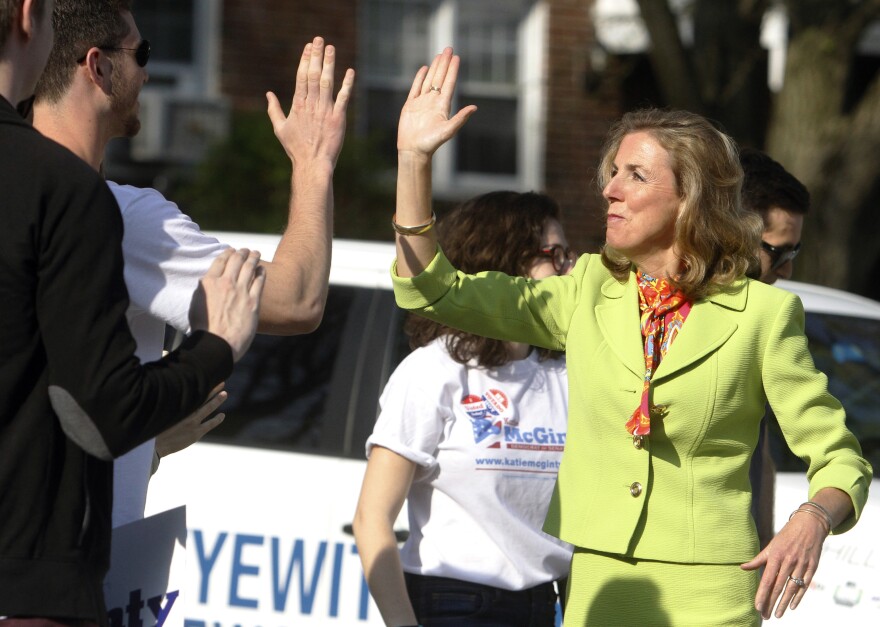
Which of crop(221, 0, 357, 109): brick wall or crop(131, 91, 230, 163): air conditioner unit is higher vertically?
crop(221, 0, 357, 109): brick wall

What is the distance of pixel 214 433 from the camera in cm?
443

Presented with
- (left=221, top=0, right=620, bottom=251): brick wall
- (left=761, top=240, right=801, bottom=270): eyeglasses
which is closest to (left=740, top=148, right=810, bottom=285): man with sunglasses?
(left=761, top=240, right=801, bottom=270): eyeglasses

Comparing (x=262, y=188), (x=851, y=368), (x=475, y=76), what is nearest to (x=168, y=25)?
(x=262, y=188)

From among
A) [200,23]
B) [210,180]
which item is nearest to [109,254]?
[210,180]

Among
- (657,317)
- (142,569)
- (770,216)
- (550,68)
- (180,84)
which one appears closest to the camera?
(142,569)

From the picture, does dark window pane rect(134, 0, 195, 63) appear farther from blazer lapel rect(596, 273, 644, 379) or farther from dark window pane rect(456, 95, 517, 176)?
blazer lapel rect(596, 273, 644, 379)

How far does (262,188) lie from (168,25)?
2169mm

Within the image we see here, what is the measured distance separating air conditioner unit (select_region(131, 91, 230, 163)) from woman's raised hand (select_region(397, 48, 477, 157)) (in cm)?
752

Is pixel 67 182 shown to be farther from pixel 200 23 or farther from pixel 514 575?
pixel 200 23

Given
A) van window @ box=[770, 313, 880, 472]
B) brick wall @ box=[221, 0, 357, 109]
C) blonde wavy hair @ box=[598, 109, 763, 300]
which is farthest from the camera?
brick wall @ box=[221, 0, 357, 109]

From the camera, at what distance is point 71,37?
2.38m

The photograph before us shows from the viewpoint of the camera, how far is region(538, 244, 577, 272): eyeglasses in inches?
139

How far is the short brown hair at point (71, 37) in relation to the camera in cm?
236

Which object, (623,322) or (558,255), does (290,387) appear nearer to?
(558,255)
